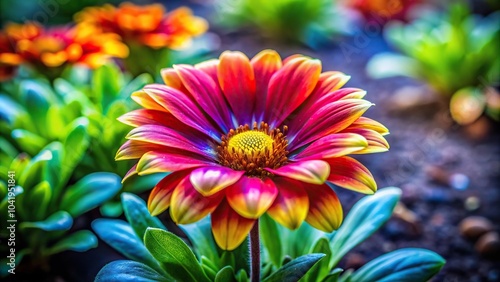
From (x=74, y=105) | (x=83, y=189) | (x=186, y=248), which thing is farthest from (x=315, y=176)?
(x=74, y=105)

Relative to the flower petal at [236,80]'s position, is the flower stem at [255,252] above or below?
below

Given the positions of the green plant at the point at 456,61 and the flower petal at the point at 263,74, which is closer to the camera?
the flower petal at the point at 263,74

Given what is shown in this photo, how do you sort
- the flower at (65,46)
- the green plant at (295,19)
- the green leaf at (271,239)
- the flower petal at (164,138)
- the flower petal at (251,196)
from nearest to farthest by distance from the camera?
the flower petal at (251,196) < the flower petal at (164,138) < the green leaf at (271,239) < the flower at (65,46) < the green plant at (295,19)

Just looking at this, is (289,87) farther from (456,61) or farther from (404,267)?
(456,61)

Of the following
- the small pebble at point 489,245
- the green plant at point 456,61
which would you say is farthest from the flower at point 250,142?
the green plant at point 456,61

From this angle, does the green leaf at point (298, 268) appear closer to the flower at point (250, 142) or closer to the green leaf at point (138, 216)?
the flower at point (250, 142)

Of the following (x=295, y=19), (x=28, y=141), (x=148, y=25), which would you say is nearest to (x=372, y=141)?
(x=28, y=141)
